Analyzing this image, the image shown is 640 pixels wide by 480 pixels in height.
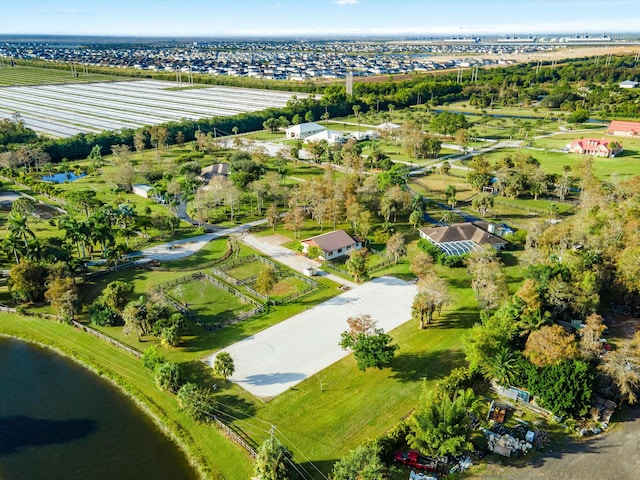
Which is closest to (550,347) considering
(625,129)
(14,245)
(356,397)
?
(356,397)

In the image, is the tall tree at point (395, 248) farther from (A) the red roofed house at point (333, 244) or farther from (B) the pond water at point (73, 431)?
(B) the pond water at point (73, 431)

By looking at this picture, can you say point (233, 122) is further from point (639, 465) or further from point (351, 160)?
point (639, 465)

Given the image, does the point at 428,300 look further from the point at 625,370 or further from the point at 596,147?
the point at 596,147

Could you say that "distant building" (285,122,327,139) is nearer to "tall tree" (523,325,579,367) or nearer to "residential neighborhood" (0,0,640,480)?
"residential neighborhood" (0,0,640,480)

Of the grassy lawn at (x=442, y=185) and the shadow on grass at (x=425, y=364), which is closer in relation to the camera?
the shadow on grass at (x=425, y=364)

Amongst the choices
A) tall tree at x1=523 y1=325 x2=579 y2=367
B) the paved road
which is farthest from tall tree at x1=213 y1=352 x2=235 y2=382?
the paved road

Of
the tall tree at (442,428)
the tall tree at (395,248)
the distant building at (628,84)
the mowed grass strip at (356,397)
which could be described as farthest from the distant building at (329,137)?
the distant building at (628,84)

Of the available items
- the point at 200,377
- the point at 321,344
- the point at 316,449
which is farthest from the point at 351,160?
the point at 316,449
